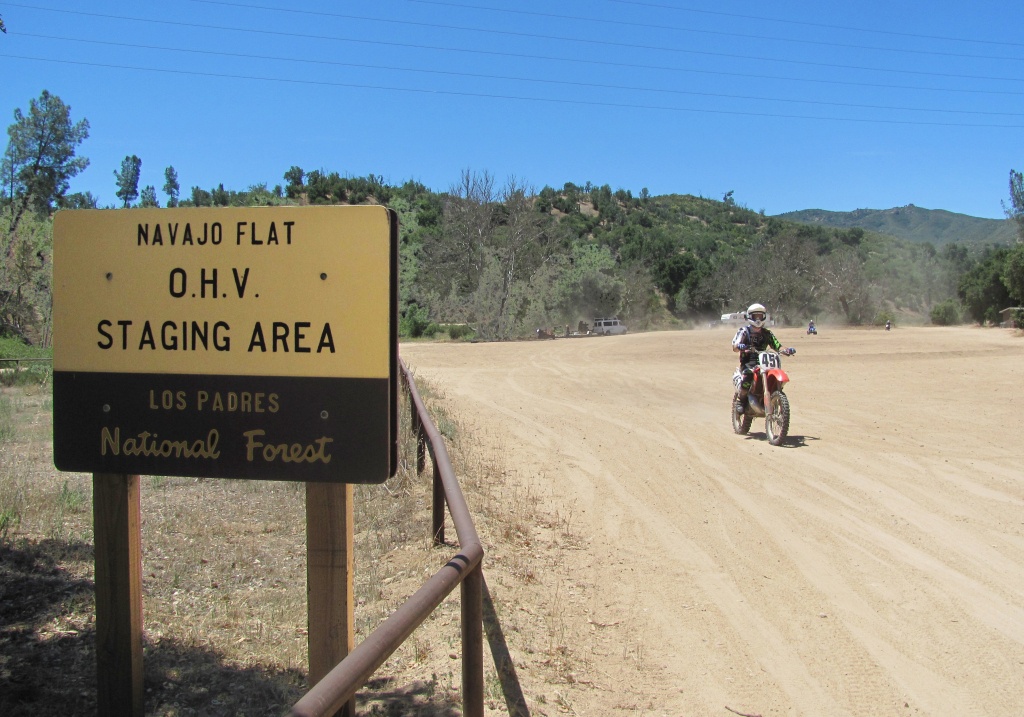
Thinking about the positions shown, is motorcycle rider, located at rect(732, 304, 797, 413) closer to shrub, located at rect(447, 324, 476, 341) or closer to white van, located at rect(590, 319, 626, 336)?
shrub, located at rect(447, 324, 476, 341)

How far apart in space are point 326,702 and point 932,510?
7.24 meters

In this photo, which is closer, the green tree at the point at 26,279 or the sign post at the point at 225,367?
the sign post at the point at 225,367

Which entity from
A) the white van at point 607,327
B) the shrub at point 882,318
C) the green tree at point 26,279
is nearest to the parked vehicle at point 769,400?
the green tree at point 26,279

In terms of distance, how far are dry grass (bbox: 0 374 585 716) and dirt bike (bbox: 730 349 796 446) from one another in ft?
14.3

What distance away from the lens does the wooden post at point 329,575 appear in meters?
3.20

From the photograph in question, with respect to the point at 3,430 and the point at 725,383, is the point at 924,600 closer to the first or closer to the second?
the point at 3,430

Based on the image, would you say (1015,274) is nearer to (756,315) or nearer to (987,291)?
(987,291)

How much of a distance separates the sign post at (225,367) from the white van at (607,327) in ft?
203

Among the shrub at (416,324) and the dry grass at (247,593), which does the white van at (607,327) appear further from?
the dry grass at (247,593)

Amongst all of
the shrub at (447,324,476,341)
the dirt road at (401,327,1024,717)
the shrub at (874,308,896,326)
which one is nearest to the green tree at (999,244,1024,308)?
the shrub at (874,308,896,326)

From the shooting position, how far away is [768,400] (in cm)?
1182

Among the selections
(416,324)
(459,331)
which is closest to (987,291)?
→ (459,331)

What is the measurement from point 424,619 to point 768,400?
964 cm

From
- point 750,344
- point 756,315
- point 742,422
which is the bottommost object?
point 742,422
